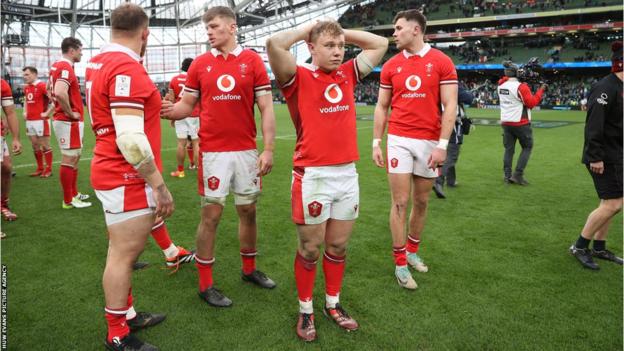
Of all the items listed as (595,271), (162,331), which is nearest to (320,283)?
(162,331)

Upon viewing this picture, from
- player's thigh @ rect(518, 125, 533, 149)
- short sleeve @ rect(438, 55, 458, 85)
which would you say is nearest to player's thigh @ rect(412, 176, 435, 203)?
short sleeve @ rect(438, 55, 458, 85)

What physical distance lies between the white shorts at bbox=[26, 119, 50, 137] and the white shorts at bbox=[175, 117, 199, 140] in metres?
2.71

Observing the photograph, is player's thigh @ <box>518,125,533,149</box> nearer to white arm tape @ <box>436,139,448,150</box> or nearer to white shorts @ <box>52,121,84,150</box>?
white arm tape @ <box>436,139,448,150</box>

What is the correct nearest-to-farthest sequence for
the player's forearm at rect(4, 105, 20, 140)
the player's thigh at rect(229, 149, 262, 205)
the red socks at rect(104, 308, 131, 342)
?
the red socks at rect(104, 308, 131, 342) < the player's thigh at rect(229, 149, 262, 205) < the player's forearm at rect(4, 105, 20, 140)

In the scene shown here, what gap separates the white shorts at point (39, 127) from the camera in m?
8.45

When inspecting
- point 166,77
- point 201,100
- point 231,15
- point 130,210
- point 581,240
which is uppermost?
point 166,77

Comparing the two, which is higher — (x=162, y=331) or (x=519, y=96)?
(x=519, y=96)

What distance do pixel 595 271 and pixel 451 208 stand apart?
7.51 ft

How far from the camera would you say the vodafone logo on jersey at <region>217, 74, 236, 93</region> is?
3.21 m

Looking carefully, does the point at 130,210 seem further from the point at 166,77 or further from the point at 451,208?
the point at 166,77

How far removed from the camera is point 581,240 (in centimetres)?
418

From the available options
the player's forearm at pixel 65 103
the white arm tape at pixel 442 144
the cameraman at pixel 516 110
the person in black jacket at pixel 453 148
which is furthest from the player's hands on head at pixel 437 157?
the player's forearm at pixel 65 103

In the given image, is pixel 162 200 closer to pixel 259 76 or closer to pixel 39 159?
pixel 259 76

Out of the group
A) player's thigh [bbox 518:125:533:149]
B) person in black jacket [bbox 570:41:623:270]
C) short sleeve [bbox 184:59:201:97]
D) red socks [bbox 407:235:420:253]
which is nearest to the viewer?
short sleeve [bbox 184:59:201:97]
